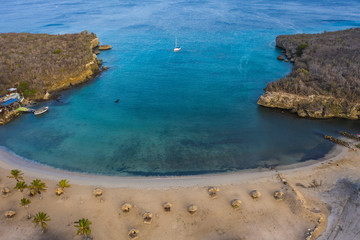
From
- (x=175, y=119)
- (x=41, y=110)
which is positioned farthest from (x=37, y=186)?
(x=175, y=119)

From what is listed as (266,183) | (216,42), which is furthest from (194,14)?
(266,183)

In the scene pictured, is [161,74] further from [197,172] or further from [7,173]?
[7,173]

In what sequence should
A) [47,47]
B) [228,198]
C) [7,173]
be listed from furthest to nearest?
[47,47], [7,173], [228,198]

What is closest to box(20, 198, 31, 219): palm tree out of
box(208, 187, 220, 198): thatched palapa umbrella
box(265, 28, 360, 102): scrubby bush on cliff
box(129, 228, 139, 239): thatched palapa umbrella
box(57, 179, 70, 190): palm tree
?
box(57, 179, 70, 190): palm tree

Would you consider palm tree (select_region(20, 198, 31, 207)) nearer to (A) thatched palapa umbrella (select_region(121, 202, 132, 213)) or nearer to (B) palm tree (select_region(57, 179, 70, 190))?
(B) palm tree (select_region(57, 179, 70, 190))

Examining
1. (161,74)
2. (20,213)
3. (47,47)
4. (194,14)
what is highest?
(194,14)

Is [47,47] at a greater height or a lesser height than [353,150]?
greater
